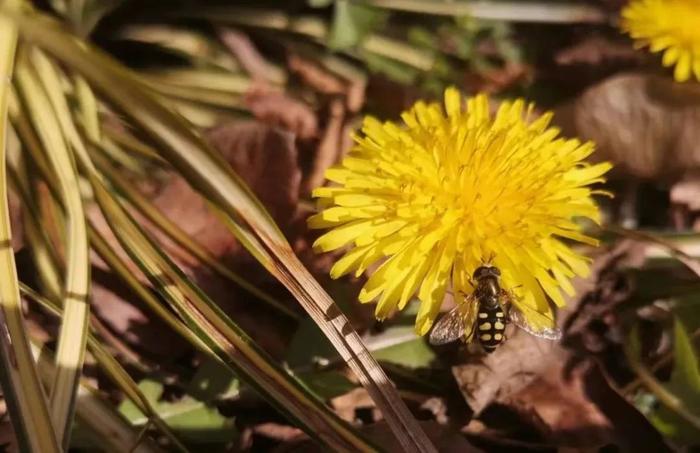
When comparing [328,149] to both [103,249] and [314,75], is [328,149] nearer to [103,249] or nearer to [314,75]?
[314,75]

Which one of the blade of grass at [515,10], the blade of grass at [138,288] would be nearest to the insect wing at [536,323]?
the blade of grass at [138,288]

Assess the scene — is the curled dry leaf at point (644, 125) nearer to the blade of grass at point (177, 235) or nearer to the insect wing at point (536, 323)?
the insect wing at point (536, 323)

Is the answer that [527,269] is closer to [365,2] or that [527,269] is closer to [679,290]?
[679,290]

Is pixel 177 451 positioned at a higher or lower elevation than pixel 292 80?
lower

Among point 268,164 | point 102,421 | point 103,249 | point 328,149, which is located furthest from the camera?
point 328,149

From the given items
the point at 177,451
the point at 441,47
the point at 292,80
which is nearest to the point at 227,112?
the point at 292,80

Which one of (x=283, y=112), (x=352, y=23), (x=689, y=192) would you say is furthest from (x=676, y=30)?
(x=283, y=112)
